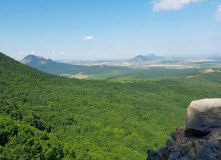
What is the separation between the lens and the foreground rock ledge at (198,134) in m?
16.4

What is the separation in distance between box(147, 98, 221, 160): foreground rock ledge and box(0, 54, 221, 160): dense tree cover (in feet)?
83.0

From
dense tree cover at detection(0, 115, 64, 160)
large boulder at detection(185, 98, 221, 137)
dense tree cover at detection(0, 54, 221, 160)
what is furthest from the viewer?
dense tree cover at detection(0, 54, 221, 160)

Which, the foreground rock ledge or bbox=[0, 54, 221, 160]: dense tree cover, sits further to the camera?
bbox=[0, 54, 221, 160]: dense tree cover

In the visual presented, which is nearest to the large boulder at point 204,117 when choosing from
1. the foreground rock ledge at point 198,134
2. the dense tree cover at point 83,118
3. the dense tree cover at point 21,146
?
the foreground rock ledge at point 198,134

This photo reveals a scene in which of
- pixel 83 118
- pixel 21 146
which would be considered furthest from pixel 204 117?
pixel 83 118

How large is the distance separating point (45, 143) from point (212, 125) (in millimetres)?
32725

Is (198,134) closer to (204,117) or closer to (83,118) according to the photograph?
(204,117)

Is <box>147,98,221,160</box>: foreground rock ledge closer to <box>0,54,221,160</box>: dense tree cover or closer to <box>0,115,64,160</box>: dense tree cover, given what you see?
<box>0,115,64,160</box>: dense tree cover

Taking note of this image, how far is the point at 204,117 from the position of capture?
21.6 m

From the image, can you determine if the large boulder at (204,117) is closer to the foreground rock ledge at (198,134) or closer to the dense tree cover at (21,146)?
the foreground rock ledge at (198,134)

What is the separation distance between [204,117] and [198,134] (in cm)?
278

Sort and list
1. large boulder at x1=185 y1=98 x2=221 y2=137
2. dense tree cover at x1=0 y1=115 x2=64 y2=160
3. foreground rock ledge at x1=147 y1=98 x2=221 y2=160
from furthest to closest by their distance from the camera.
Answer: dense tree cover at x1=0 y1=115 x2=64 y2=160 < large boulder at x1=185 y1=98 x2=221 y2=137 < foreground rock ledge at x1=147 y1=98 x2=221 y2=160

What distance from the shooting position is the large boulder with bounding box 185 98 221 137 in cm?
2097

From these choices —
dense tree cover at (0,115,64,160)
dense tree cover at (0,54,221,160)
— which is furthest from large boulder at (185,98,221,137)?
dense tree cover at (0,54,221,160)
